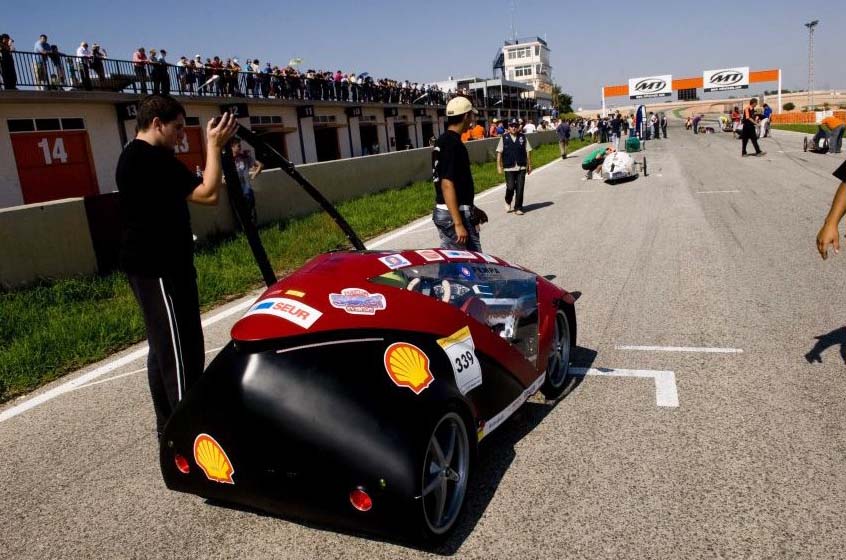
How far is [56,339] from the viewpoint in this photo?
5988 millimetres

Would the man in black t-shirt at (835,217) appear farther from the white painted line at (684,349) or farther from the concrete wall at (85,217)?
the concrete wall at (85,217)

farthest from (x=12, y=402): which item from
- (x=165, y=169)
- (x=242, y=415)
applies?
(x=242, y=415)

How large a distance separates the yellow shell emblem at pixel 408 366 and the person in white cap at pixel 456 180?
2.70m

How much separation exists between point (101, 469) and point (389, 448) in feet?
6.58

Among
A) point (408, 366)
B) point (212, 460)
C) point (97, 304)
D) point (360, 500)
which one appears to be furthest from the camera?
point (97, 304)

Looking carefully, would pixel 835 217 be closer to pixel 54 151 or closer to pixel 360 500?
pixel 360 500

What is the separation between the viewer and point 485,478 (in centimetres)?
326

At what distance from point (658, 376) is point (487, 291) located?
4.84ft

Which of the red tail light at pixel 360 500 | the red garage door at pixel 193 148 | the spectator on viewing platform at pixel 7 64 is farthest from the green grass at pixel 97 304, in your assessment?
the red garage door at pixel 193 148

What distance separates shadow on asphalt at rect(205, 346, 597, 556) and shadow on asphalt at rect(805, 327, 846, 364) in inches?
64.8

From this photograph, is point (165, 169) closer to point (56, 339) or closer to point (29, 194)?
point (56, 339)

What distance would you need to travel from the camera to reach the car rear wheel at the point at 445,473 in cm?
267

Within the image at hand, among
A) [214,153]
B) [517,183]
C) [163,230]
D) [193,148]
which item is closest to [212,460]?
[163,230]

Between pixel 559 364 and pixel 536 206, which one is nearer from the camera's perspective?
pixel 559 364
